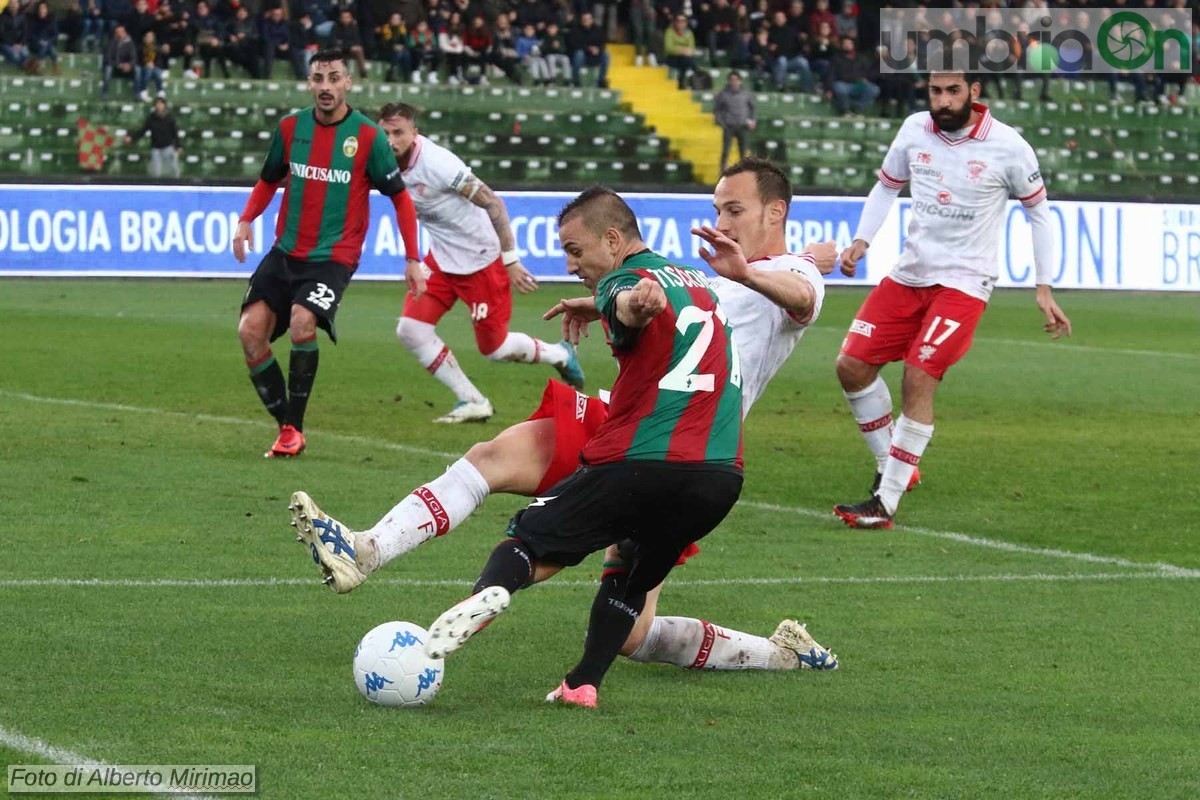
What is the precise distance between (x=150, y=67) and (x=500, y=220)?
1899cm

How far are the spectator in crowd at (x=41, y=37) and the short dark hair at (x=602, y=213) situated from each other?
2702cm

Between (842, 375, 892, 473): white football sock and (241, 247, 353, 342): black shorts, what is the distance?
3.14m

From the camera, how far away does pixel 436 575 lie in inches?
307

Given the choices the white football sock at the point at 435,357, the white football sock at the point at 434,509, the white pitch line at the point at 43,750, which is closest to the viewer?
the white pitch line at the point at 43,750

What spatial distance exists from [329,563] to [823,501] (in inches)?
192

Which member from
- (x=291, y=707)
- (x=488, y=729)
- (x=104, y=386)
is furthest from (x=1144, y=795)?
(x=104, y=386)

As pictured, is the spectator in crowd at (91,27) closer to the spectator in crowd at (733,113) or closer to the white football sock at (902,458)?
the spectator in crowd at (733,113)

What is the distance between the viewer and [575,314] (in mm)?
6176

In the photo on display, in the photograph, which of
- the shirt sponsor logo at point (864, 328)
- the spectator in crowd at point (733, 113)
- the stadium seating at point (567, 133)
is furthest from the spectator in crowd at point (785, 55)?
the shirt sponsor logo at point (864, 328)

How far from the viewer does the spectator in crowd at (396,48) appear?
108 ft

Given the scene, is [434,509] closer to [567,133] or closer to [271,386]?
[271,386]

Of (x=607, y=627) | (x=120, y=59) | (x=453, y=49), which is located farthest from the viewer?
(x=453, y=49)

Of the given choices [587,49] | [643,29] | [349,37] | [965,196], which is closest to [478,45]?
[587,49]

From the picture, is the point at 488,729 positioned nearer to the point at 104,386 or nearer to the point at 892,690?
the point at 892,690
